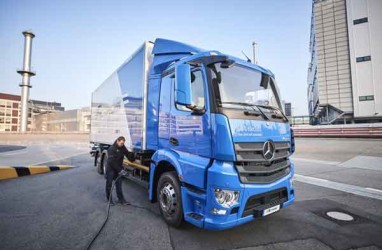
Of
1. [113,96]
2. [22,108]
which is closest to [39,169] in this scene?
[113,96]

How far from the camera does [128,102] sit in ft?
17.3

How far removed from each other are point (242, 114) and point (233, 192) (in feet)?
3.56

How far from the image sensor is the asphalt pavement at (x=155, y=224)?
295 centimetres

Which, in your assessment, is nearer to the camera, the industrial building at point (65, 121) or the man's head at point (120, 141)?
the man's head at point (120, 141)

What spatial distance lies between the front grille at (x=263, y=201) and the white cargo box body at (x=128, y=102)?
2.54m

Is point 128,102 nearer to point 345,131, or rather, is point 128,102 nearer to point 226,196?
point 226,196

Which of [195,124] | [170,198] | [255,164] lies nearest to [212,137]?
[195,124]

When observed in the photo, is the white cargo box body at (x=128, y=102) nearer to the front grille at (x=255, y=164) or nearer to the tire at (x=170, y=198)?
the tire at (x=170, y=198)

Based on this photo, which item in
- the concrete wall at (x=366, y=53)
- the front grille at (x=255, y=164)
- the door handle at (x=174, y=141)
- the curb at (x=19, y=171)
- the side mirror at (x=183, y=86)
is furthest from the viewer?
the concrete wall at (x=366, y=53)

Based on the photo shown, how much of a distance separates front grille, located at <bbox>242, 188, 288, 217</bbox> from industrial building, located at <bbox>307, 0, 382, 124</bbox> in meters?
34.7

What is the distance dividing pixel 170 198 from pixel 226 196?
1.11 metres

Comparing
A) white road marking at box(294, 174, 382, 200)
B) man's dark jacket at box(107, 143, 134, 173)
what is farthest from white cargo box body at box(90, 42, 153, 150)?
white road marking at box(294, 174, 382, 200)

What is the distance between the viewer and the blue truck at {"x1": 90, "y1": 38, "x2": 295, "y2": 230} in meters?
2.75

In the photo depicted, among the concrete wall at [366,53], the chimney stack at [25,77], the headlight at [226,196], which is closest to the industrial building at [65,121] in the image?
the chimney stack at [25,77]
